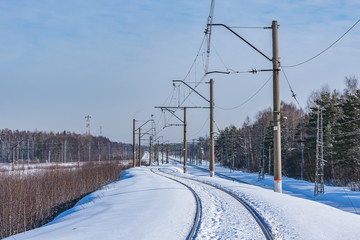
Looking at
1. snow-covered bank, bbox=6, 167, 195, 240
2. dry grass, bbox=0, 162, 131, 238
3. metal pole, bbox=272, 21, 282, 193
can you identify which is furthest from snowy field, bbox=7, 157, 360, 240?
dry grass, bbox=0, 162, 131, 238

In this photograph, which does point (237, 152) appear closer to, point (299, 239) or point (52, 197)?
point (52, 197)

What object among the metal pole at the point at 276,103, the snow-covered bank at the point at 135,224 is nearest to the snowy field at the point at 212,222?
the snow-covered bank at the point at 135,224

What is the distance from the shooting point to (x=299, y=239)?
8.06m

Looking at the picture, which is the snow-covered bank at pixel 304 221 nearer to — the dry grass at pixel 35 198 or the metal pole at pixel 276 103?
the metal pole at pixel 276 103

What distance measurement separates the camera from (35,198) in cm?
2148

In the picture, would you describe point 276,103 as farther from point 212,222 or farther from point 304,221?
point 212,222

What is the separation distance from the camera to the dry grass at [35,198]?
57.4 feet

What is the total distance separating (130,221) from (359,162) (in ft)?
118

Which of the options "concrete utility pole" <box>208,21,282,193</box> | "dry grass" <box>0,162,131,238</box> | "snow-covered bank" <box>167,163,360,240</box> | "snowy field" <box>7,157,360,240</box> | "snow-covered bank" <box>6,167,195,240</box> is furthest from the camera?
"dry grass" <box>0,162,131,238</box>

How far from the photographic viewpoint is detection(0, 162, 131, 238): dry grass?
17.5 metres

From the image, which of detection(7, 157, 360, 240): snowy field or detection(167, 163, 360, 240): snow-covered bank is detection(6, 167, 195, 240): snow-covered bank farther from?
detection(167, 163, 360, 240): snow-covered bank

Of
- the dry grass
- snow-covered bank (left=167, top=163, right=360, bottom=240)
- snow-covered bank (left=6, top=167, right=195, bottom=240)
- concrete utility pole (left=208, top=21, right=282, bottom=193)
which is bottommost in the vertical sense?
the dry grass

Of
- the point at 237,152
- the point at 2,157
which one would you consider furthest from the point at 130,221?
the point at 2,157

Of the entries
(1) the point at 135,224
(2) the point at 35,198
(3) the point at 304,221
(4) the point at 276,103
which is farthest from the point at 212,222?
(2) the point at 35,198
